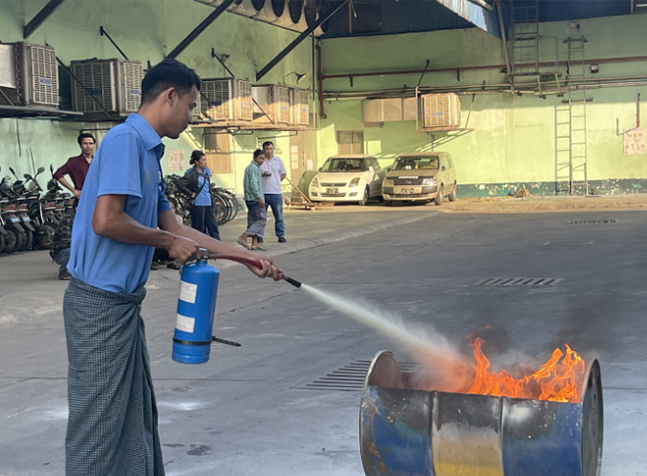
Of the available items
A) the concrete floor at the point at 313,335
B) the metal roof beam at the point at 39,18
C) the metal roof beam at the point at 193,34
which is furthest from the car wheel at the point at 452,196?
the metal roof beam at the point at 39,18

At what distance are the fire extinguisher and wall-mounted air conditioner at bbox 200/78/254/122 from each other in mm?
20112

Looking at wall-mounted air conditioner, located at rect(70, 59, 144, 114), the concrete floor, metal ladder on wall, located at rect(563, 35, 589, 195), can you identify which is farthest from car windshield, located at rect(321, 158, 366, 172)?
the concrete floor

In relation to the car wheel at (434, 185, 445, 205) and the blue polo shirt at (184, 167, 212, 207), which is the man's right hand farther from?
the car wheel at (434, 185, 445, 205)

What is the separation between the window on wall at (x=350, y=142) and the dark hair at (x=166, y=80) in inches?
1229

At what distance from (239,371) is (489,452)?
381cm

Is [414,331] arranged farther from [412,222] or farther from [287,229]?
[412,222]

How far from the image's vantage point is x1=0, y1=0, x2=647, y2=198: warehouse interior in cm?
2784

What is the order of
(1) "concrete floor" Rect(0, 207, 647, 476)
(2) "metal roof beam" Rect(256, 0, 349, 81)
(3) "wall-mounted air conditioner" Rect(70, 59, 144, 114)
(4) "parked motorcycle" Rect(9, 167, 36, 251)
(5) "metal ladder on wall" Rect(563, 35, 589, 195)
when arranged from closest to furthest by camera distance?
(1) "concrete floor" Rect(0, 207, 647, 476) → (4) "parked motorcycle" Rect(9, 167, 36, 251) → (3) "wall-mounted air conditioner" Rect(70, 59, 144, 114) → (2) "metal roof beam" Rect(256, 0, 349, 81) → (5) "metal ladder on wall" Rect(563, 35, 589, 195)

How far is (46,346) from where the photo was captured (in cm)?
855

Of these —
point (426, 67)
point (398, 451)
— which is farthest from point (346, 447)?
→ point (426, 67)

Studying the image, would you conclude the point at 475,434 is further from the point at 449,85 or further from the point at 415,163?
the point at 449,85

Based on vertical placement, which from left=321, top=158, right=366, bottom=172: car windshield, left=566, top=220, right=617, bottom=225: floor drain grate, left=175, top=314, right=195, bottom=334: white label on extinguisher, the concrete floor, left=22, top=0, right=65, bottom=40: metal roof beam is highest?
left=22, top=0, right=65, bottom=40: metal roof beam

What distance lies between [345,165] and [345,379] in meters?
24.2

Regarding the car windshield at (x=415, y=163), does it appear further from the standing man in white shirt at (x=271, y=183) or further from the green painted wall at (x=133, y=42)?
the standing man in white shirt at (x=271, y=183)
